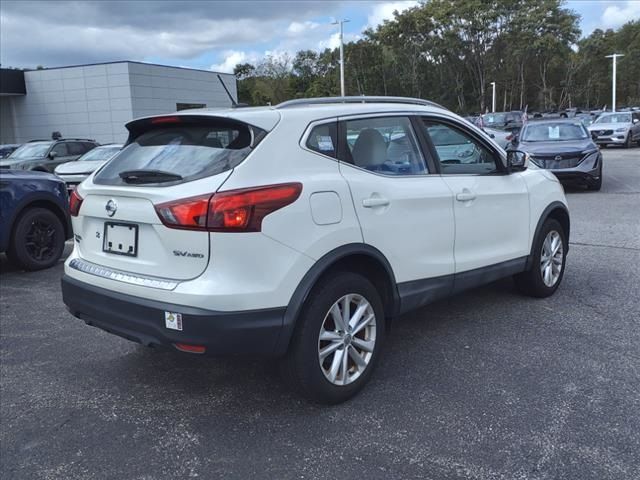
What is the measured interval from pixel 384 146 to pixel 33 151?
1515 centimetres

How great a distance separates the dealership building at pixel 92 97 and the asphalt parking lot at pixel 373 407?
28638 millimetres

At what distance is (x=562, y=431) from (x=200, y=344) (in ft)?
6.38

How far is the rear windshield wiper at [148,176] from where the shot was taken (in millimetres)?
3212

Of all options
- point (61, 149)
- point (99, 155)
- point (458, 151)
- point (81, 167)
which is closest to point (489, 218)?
point (458, 151)

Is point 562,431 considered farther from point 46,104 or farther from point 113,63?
point 46,104

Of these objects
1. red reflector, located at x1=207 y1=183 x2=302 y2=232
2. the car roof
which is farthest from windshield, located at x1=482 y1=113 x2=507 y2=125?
red reflector, located at x1=207 y1=183 x2=302 y2=232

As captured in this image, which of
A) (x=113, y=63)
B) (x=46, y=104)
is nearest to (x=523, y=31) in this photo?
(x=113, y=63)

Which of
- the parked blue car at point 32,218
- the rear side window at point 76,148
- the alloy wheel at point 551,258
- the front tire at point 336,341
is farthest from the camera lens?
the rear side window at point 76,148

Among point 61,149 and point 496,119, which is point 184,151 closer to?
point 61,149

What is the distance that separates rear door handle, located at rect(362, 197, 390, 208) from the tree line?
5064 cm

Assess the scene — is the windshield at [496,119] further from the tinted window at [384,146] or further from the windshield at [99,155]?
the tinted window at [384,146]

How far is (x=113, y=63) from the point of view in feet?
103

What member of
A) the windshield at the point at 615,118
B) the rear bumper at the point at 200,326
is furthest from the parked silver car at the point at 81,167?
the windshield at the point at 615,118

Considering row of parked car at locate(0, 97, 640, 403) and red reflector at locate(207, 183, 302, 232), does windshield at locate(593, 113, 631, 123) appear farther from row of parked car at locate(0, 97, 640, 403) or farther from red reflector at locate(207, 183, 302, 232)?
red reflector at locate(207, 183, 302, 232)
